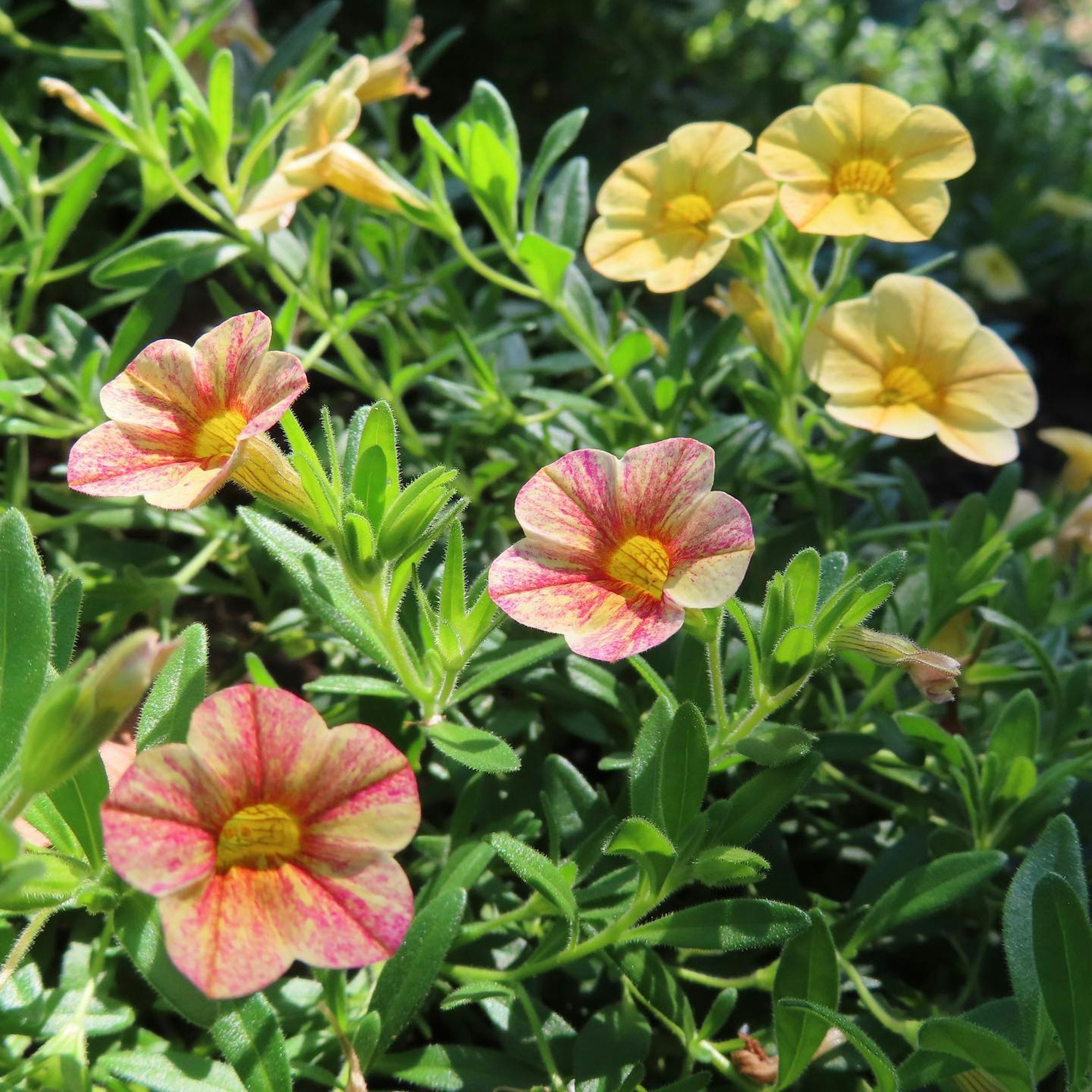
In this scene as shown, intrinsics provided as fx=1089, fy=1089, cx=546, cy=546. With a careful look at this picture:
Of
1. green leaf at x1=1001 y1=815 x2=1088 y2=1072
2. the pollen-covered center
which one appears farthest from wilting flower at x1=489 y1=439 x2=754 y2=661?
green leaf at x1=1001 y1=815 x2=1088 y2=1072

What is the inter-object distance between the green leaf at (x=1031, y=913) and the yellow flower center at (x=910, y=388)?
2.22 ft

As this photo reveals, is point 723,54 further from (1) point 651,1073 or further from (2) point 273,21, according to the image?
(1) point 651,1073

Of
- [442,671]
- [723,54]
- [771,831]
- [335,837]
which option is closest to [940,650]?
[771,831]

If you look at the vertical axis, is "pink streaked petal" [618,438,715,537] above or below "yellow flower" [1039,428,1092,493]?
above

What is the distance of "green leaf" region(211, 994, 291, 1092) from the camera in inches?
42.9

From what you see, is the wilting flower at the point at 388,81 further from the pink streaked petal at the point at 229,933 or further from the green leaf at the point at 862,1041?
the green leaf at the point at 862,1041

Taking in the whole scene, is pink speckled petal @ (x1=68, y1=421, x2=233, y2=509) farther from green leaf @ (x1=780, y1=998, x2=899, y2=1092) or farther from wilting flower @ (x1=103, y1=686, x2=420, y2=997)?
green leaf @ (x1=780, y1=998, x2=899, y2=1092)

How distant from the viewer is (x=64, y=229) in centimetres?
177

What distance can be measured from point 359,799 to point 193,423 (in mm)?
476

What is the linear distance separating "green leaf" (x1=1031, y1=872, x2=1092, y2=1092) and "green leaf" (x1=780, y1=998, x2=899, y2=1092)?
176 mm

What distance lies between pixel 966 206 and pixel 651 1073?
3.42 meters

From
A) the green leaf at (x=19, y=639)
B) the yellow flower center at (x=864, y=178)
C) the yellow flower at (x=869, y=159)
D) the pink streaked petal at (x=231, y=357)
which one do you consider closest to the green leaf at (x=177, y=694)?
the green leaf at (x=19, y=639)

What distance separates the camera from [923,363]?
1.67 metres

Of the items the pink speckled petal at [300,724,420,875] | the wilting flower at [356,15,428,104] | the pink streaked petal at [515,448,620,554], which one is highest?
the wilting flower at [356,15,428,104]
